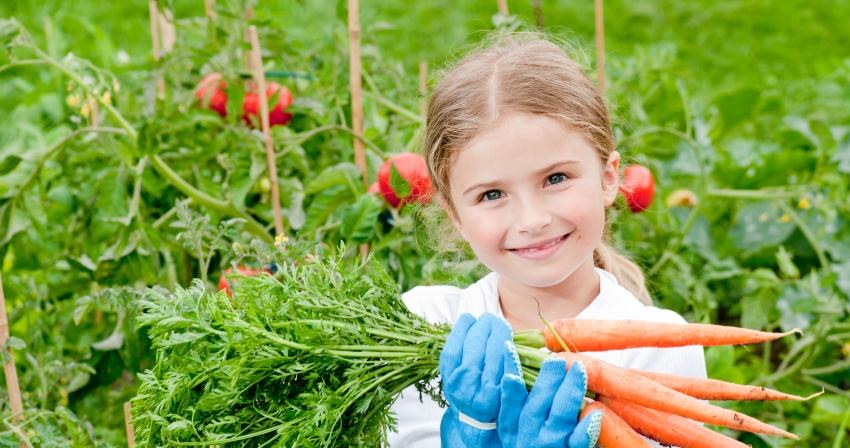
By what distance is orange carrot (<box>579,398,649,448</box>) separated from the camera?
1.55 meters

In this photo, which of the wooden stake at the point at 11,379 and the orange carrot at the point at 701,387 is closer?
the orange carrot at the point at 701,387

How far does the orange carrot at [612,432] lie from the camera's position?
1551 millimetres

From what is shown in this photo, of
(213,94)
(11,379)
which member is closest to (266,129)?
(213,94)

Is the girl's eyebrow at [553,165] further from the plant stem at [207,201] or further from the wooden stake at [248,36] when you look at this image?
the wooden stake at [248,36]

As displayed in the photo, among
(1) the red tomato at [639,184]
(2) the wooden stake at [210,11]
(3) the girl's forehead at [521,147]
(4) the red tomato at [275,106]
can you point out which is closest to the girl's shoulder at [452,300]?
(3) the girl's forehead at [521,147]

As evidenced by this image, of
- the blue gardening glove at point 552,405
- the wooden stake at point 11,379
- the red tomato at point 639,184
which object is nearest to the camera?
the blue gardening glove at point 552,405

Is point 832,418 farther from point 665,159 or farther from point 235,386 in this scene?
point 235,386

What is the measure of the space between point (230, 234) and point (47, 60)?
0.64m

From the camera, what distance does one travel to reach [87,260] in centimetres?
246

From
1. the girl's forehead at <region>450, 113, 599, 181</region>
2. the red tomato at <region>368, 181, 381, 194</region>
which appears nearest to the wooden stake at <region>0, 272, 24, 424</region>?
the red tomato at <region>368, 181, 381, 194</region>

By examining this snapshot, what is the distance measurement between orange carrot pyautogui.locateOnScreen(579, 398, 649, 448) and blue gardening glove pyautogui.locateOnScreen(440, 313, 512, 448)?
137 millimetres

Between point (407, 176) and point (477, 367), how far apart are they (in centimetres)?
86

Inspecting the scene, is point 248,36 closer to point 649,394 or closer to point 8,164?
point 8,164

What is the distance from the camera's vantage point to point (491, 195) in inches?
66.3
